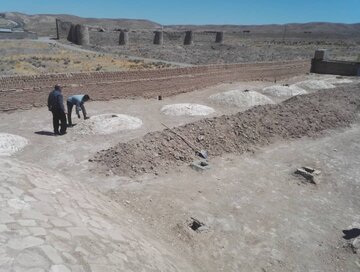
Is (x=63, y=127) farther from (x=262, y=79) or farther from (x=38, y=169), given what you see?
(x=262, y=79)

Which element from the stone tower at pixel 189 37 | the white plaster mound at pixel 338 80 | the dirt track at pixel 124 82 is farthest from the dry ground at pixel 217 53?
the dirt track at pixel 124 82

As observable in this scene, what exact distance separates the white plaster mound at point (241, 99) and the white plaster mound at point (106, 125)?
16.8 feet

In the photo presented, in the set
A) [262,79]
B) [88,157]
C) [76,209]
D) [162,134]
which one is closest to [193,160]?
[162,134]

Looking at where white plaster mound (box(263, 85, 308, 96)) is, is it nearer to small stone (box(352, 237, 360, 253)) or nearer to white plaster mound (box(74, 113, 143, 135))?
white plaster mound (box(74, 113, 143, 135))

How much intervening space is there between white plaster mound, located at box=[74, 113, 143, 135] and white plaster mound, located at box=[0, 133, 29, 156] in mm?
1577

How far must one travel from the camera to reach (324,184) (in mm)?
8359

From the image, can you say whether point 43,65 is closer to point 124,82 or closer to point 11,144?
point 124,82

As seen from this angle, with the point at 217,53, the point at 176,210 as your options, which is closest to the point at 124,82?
the point at 176,210

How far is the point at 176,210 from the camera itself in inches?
267

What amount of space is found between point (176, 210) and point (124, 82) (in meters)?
9.54

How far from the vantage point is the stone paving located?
10.8 feet

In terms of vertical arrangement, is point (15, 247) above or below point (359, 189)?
above

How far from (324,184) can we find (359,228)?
5.94 feet

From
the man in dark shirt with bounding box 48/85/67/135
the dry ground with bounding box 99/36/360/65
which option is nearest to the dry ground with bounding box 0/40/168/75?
the dry ground with bounding box 99/36/360/65
